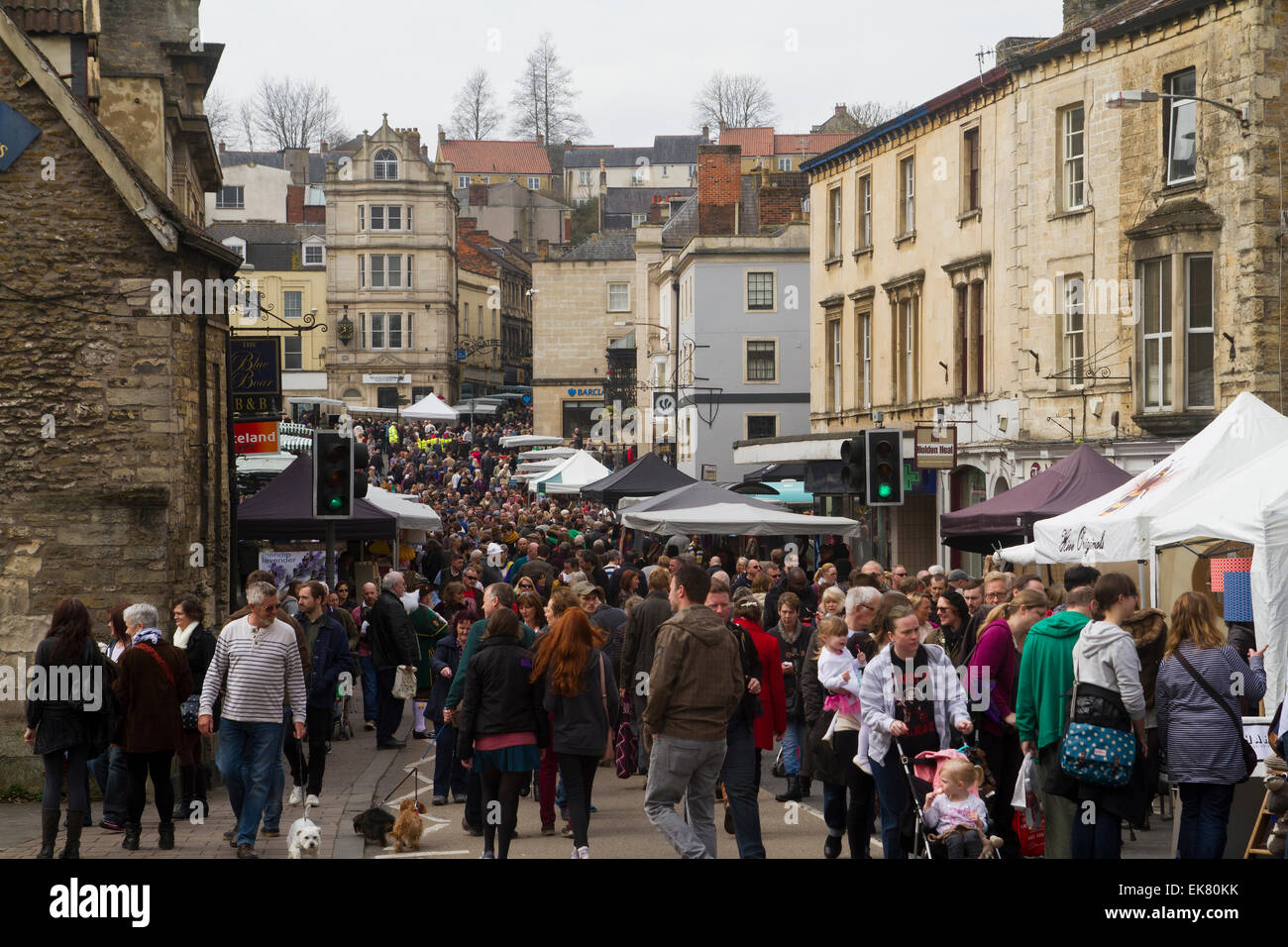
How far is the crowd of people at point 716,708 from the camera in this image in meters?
8.92

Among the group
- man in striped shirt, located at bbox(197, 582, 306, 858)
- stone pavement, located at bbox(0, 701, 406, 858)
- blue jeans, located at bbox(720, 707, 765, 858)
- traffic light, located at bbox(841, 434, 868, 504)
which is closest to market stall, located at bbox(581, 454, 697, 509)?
traffic light, located at bbox(841, 434, 868, 504)

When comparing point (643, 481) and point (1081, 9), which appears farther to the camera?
point (1081, 9)

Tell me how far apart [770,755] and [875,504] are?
2.87m

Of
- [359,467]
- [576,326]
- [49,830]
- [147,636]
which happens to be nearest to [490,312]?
[576,326]

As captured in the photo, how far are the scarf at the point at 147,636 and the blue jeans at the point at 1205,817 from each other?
6923 mm

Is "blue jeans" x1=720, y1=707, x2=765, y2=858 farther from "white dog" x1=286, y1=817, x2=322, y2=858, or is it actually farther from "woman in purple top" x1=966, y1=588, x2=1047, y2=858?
"white dog" x1=286, y1=817, x2=322, y2=858

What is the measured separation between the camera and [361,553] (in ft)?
84.5

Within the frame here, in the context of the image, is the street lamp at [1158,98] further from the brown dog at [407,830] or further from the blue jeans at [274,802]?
the blue jeans at [274,802]

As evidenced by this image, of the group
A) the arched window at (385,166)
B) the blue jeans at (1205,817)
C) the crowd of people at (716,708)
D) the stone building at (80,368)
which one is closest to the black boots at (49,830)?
the crowd of people at (716,708)

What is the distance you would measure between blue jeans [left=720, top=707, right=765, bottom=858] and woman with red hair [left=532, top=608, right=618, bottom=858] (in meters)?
0.87

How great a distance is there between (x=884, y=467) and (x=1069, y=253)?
40.9 ft

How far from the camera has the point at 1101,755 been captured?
879 cm

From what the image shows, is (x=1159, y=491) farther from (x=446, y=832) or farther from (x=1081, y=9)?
(x=1081, y=9)

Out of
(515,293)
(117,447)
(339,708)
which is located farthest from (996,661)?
(515,293)
